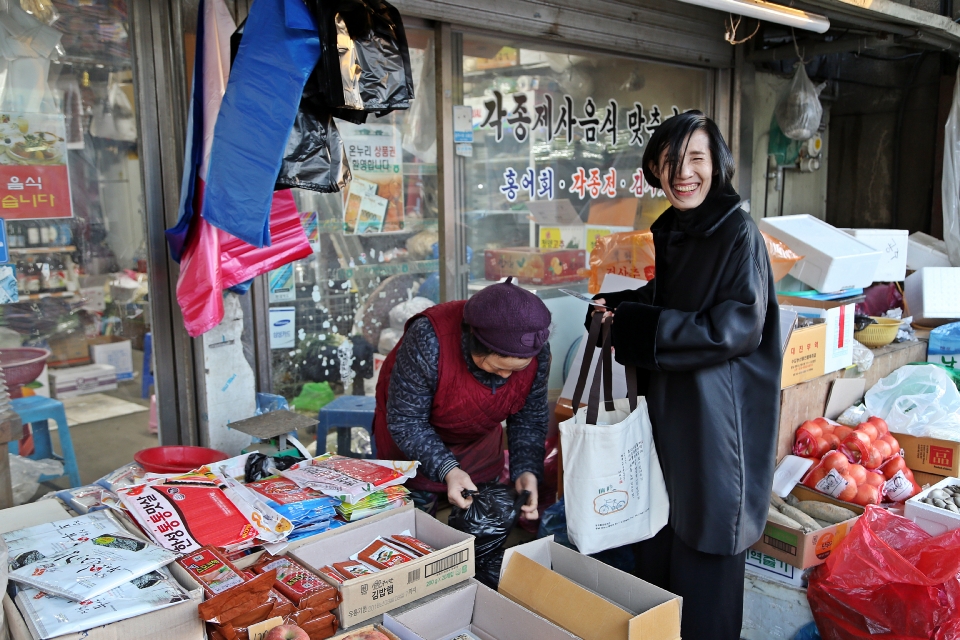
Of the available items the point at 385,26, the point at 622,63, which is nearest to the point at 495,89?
the point at 622,63

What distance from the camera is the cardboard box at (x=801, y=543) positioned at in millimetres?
2895

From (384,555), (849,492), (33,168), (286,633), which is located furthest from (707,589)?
(33,168)

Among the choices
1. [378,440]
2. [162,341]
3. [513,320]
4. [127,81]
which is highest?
[127,81]

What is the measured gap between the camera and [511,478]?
2727 mm

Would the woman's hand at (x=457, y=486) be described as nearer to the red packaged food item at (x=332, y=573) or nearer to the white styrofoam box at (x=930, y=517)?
the red packaged food item at (x=332, y=573)

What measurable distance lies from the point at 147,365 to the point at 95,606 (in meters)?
2.08

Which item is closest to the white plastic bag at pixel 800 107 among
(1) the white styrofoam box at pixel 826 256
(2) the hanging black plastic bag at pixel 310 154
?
(1) the white styrofoam box at pixel 826 256

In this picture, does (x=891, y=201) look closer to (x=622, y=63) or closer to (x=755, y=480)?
(x=622, y=63)

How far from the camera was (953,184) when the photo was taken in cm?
584

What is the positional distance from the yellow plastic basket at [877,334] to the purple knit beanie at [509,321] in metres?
3.02

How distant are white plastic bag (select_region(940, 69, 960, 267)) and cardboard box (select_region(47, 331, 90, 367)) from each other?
6173 millimetres

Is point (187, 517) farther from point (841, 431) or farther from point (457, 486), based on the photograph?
point (841, 431)

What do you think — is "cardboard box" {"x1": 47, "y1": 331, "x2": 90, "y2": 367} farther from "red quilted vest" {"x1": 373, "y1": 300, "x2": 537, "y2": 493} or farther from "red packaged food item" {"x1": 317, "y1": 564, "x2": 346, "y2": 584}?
"red packaged food item" {"x1": 317, "y1": 564, "x2": 346, "y2": 584}

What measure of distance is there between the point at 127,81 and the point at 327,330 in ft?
5.17
